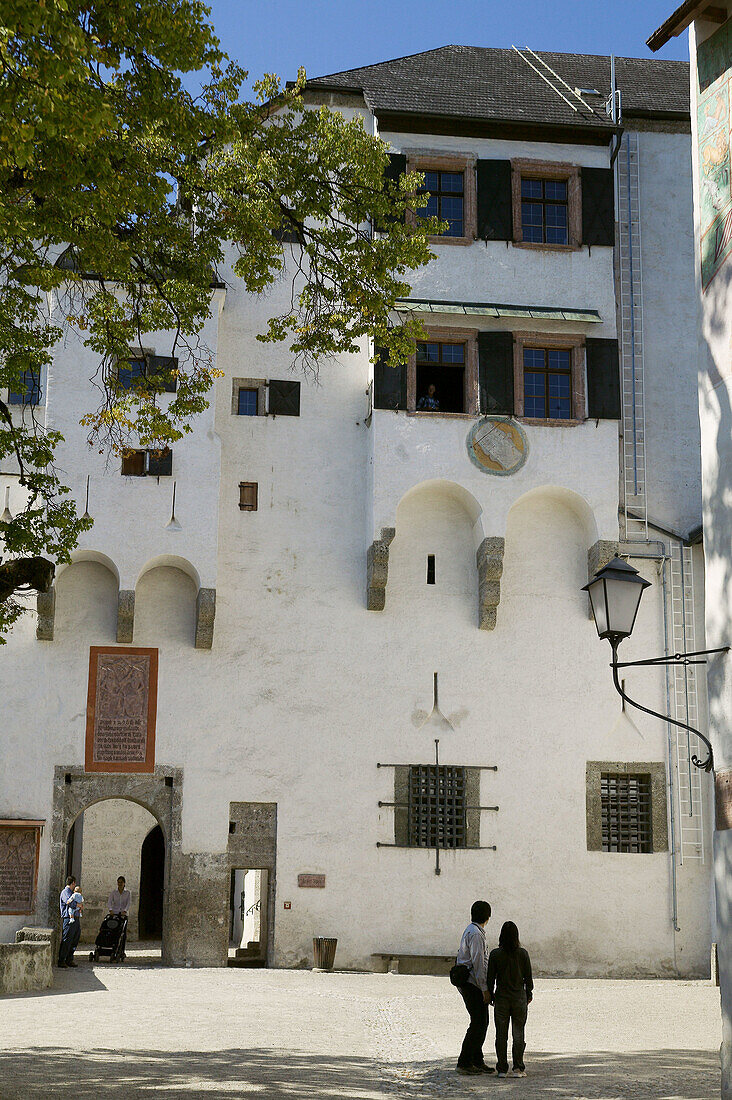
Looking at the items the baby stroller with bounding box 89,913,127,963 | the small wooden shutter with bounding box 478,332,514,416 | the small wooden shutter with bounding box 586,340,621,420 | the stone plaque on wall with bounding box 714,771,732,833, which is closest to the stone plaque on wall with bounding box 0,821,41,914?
the baby stroller with bounding box 89,913,127,963

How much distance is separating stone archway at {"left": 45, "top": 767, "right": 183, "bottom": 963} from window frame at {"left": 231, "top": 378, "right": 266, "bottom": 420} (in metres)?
6.37

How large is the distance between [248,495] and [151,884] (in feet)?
45.6

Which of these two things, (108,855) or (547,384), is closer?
(547,384)

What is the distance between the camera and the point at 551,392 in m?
23.7

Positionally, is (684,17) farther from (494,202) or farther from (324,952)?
(324,952)

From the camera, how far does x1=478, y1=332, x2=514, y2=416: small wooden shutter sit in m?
23.3

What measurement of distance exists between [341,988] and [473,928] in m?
7.95

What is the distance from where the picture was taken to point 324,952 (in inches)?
849

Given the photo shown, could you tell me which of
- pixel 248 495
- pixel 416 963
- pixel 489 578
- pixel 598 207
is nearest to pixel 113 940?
pixel 416 963

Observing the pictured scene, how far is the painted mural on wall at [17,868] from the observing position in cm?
2161

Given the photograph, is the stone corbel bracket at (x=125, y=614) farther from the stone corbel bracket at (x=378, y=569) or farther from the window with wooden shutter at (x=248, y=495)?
the stone corbel bracket at (x=378, y=569)

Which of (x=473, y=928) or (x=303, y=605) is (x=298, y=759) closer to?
(x=303, y=605)

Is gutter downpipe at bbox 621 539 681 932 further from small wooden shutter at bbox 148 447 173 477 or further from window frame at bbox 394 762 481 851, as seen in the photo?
small wooden shutter at bbox 148 447 173 477

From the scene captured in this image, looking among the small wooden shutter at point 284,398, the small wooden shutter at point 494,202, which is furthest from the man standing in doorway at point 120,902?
the small wooden shutter at point 494,202
